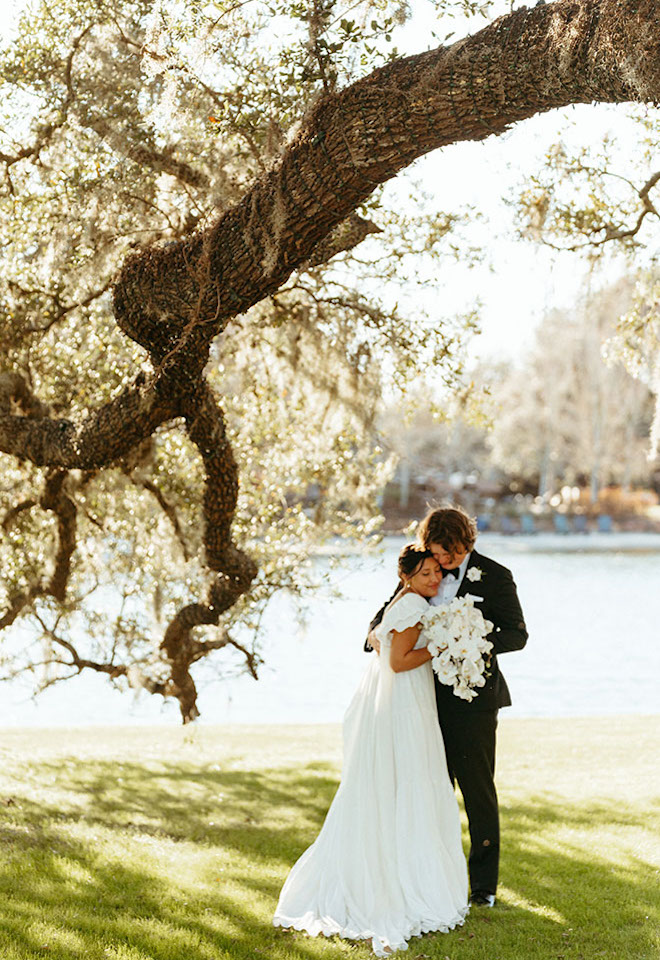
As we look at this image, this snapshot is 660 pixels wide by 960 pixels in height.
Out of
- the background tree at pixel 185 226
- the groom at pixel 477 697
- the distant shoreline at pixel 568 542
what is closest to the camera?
the background tree at pixel 185 226

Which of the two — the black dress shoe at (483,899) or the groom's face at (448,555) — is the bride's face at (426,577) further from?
the black dress shoe at (483,899)

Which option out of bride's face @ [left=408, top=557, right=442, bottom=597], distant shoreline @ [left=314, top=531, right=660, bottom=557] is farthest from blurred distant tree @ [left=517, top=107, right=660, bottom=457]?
distant shoreline @ [left=314, top=531, right=660, bottom=557]

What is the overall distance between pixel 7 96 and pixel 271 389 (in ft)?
9.41

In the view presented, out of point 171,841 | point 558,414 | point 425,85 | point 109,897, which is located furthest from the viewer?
point 558,414

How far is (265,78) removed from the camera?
567cm

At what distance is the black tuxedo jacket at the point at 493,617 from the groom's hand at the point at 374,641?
0.35 m

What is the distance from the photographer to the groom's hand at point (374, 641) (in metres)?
4.64

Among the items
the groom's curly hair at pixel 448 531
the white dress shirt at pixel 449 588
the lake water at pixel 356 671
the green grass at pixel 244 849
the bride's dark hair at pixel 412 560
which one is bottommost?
the lake water at pixel 356 671

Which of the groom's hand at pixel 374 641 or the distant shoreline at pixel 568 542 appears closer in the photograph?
the groom's hand at pixel 374 641

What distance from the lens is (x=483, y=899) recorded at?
4.70 m

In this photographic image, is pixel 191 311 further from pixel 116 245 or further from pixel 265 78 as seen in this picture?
pixel 265 78

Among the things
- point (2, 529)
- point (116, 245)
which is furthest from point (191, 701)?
point (116, 245)

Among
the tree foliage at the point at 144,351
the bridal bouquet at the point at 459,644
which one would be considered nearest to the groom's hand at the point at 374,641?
the bridal bouquet at the point at 459,644

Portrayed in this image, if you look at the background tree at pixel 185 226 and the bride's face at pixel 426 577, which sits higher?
the background tree at pixel 185 226
